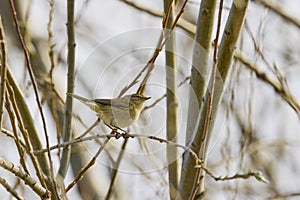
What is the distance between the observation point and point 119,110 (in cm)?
244

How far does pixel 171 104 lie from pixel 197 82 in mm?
267

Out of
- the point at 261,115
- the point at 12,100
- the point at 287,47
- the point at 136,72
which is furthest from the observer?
the point at 287,47

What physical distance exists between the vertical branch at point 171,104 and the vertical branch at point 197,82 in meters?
0.12

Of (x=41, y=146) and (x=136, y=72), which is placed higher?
(x=136, y=72)

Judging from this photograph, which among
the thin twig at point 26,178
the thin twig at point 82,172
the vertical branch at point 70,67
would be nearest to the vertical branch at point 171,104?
the vertical branch at point 70,67

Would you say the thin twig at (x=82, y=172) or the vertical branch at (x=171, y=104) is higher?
the vertical branch at (x=171, y=104)

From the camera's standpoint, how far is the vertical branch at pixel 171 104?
2.80 meters

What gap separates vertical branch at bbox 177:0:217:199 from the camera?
256cm

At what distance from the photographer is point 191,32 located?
3.60m

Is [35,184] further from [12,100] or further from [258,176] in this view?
[258,176]

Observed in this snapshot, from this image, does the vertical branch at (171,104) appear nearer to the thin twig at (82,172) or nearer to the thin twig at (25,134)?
the thin twig at (82,172)

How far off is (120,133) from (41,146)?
1.96 ft

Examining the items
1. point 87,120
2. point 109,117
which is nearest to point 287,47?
point 87,120

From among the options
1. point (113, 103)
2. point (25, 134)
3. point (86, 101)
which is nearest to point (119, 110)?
point (113, 103)
